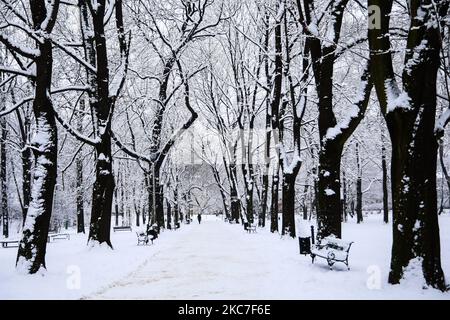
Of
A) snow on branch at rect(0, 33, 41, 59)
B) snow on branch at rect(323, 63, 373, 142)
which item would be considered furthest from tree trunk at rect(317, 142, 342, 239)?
snow on branch at rect(0, 33, 41, 59)

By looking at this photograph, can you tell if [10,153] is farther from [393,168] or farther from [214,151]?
[393,168]

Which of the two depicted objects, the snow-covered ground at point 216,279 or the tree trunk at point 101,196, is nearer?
the snow-covered ground at point 216,279

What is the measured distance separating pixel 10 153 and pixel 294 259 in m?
31.9

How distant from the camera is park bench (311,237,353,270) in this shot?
9258mm

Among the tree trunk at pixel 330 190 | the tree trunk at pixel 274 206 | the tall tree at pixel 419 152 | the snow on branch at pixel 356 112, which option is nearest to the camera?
the tall tree at pixel 419 152

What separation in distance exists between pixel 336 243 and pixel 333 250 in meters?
0.26

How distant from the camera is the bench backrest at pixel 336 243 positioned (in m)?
9.35

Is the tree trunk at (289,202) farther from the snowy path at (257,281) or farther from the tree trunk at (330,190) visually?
the tree trunk at (330,190)

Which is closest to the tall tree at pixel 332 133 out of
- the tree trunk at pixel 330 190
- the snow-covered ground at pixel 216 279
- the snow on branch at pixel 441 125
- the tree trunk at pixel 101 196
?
the tree trunk at pixel 330 190

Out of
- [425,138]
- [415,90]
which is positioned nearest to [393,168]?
[425,138]

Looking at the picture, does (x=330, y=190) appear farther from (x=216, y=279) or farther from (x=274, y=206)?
(x=274, y=206)

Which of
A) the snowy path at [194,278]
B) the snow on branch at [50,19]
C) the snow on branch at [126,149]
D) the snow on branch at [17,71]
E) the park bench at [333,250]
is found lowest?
the snowy path at [194,278]

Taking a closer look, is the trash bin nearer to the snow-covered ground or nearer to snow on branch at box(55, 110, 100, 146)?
the snow-covered ground
